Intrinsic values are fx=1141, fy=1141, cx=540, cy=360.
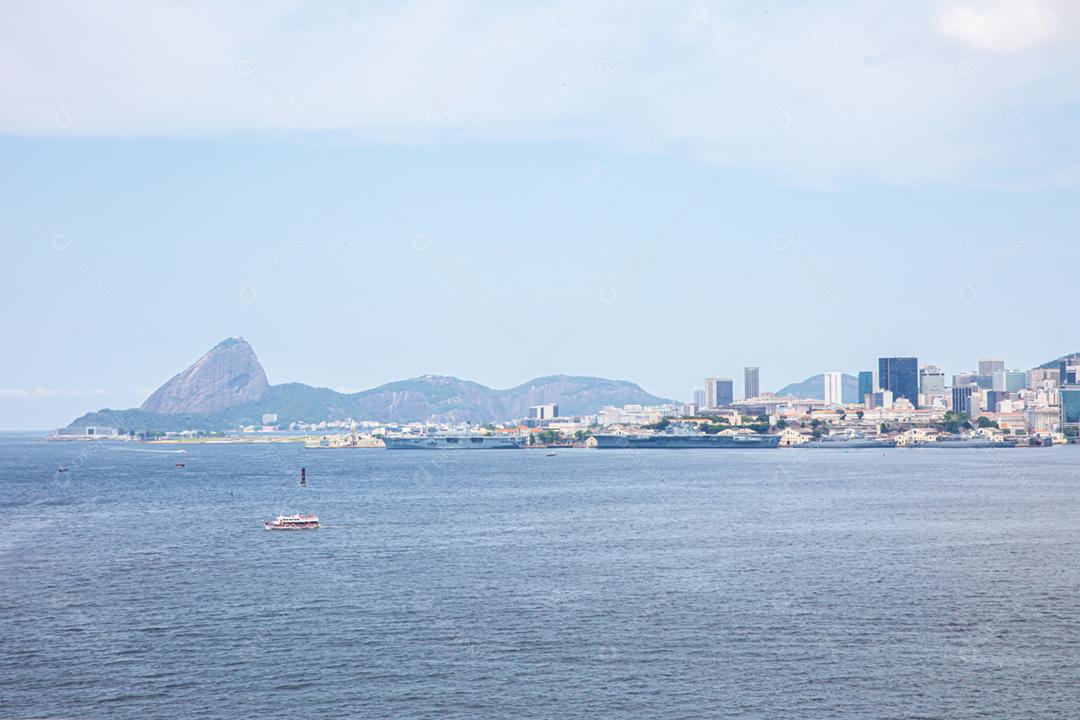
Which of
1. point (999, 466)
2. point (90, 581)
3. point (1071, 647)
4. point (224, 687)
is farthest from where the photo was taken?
point (999, 466)

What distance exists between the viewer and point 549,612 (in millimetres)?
42188

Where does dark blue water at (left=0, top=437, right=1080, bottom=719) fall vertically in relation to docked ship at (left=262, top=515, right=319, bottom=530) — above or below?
below

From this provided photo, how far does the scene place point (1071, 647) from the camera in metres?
36.5

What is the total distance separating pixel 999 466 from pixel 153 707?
5383 inches

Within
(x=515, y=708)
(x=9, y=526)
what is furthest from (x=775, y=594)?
(x=9, y=526)

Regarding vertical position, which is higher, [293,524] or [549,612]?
[293,524]

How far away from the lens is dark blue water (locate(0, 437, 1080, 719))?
32.0m

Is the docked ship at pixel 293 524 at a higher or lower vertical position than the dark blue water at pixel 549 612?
higher

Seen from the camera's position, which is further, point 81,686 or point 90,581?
point 90,581

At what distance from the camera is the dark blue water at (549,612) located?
32.0 m

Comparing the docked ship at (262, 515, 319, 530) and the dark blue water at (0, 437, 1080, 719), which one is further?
the docked ship at (262, 515, 319, 530)

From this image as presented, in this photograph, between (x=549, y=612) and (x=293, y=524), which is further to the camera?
(x=293, y=524)

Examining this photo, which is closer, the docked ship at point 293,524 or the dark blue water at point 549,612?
the dark blue water at point 549,612

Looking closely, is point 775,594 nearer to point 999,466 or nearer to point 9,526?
point 9,526
